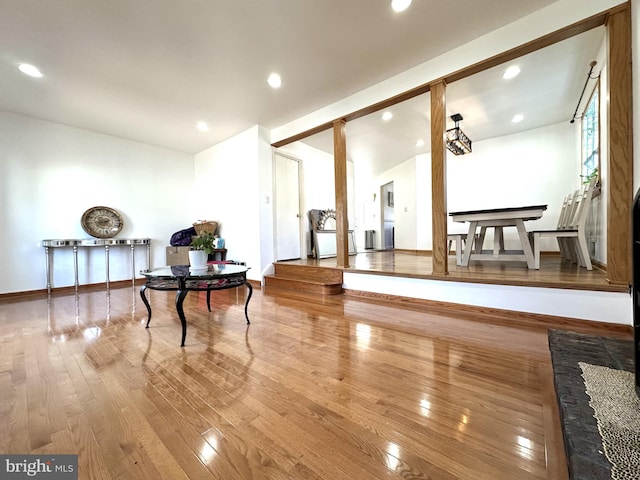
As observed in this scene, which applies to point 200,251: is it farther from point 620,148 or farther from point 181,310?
point 620,148

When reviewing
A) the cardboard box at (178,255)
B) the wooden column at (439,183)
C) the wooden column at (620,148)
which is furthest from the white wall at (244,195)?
the wooden column at (620,148)

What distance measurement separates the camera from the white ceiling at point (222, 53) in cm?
223

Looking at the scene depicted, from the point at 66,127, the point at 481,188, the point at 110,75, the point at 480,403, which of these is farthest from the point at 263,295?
the point at 481,188

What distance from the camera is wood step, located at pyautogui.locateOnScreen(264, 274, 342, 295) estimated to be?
3588mm

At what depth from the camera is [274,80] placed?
325cm

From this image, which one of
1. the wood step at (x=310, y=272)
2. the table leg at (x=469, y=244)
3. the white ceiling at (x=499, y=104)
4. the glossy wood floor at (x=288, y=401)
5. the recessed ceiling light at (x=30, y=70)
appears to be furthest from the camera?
the wood step at (x=310, y=272)

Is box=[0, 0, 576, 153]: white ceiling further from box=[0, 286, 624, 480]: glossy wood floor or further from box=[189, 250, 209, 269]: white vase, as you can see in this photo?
box=[0, 286, 624, 480]: glossy wood floor

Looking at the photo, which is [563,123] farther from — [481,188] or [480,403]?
[480,403]

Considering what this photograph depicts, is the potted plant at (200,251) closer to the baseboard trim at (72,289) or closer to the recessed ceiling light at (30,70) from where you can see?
the baseboard trim at (72,289)

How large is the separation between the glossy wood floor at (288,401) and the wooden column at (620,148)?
89cm

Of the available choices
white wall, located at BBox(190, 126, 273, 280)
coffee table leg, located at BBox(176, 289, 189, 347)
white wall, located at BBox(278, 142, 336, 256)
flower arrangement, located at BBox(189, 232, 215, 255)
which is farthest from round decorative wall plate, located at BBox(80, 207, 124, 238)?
coffee table leg, located at BBox(176, 289, 189, 347)

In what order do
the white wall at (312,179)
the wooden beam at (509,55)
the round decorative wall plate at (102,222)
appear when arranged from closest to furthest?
1. the wooden beam at (509,55)
2. the round decorative wall plate at (102,222)
3. the white wall at (312,179)

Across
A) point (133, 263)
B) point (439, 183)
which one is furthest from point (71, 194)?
point (439, 183)

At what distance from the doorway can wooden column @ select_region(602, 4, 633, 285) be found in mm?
5768
